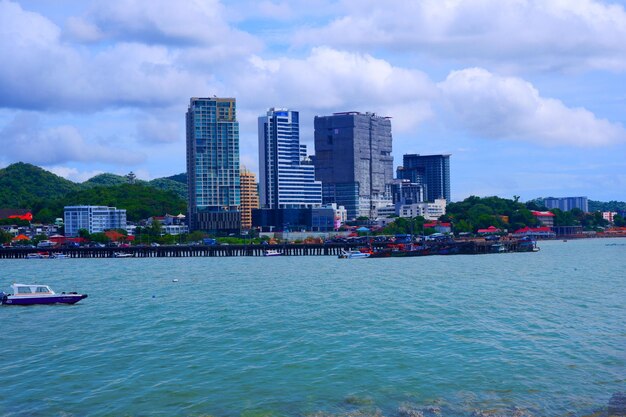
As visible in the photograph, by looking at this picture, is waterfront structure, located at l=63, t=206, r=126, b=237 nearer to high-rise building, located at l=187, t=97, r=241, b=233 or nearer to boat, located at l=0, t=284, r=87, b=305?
high-rise building, located at l=187, t=97, r=241, b=233

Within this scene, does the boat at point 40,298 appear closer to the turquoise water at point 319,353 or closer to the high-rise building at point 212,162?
the turquoise water at point 319,353

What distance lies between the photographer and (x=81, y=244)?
16238cm

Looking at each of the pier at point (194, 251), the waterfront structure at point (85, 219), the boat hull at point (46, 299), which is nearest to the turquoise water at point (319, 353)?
the boat hull at point (46, 299)

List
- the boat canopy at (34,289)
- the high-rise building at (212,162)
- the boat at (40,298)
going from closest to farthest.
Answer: the boat at (40,298) → the boat canopy at (34,289) → the high-rise building at (212,162)

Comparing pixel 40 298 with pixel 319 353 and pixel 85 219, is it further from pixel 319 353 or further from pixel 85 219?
pixel 85 219

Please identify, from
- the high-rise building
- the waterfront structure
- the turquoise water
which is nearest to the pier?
the waterfront structure

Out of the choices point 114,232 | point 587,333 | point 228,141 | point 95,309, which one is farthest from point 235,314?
point 228,141

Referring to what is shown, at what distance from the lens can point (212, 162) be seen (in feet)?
650

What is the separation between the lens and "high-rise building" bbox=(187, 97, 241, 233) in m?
194

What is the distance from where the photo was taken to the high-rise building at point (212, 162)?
194m

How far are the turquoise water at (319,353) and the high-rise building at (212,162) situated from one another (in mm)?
140226

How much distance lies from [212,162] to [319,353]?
17096 cm

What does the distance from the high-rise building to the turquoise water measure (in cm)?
14023

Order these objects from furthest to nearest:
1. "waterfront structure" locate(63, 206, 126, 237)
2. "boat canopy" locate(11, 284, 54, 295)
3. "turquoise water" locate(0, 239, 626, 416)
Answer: "waterfront structure" locate(63, 206, 126, 237) → "boat canopy" locate(11, 284, 54, 295) → "turquoise water" locate(0, 239, 626, 416)
